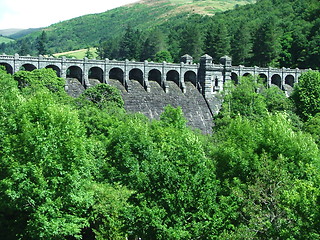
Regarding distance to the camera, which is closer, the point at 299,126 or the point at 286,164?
the point at 286,164

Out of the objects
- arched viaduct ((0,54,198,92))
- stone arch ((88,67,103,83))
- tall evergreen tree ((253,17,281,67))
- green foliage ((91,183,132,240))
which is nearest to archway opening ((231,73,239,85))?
arched viaduct ((0,54,198,92))

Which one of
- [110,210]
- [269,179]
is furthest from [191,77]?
[269,179]

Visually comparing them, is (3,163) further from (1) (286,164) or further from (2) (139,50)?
(2) (139,50)

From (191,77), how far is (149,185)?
235 feet

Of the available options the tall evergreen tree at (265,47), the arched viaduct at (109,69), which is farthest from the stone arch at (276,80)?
the arched viaduct at (109,69)

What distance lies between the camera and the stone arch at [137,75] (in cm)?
9762

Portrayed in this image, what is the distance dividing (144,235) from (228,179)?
11122 mm

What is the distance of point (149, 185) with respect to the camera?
3659cm

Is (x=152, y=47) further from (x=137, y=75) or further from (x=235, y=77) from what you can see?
(x=137, y=75)

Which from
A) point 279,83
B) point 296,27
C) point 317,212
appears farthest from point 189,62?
point 317,212

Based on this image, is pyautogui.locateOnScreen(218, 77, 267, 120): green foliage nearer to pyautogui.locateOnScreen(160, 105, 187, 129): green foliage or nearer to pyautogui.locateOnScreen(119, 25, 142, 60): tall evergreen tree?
pyautogui.locateOnScreen(160, 105, 187, 129): green foliage

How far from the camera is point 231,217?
3612cm

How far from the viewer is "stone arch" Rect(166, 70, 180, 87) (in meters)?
103

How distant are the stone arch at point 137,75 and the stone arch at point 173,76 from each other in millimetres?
8999
